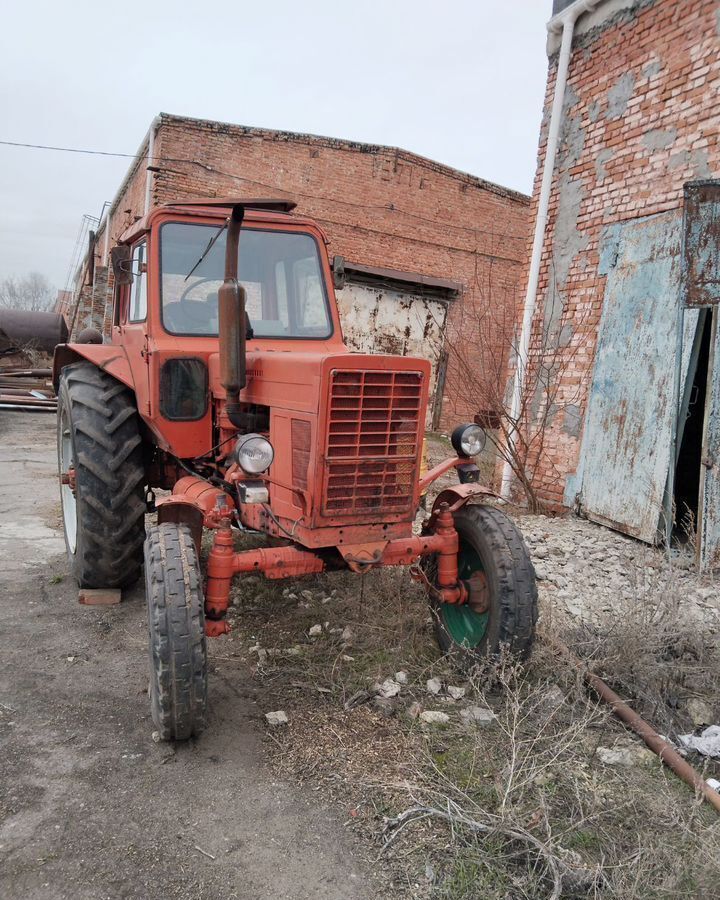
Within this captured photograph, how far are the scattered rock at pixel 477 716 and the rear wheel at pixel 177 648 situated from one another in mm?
1141

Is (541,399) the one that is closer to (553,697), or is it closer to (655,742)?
(553,697)

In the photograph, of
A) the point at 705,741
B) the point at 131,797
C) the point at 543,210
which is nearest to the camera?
Answer: the point at 131,797

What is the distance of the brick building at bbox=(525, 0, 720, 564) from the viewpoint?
5.26 m

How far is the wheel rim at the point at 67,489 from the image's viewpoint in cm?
481

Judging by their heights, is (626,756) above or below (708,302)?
below

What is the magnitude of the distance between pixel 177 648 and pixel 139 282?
248 centimetres

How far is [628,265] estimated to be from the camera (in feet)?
19.5

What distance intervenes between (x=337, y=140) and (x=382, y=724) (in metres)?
13.3

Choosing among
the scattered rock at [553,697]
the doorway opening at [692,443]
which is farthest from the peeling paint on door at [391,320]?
the scattered rock at [553,697]

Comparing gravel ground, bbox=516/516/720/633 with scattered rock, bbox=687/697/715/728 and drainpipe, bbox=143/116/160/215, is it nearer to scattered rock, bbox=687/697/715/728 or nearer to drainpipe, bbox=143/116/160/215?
scattered rock, bbox=687/697/715/728

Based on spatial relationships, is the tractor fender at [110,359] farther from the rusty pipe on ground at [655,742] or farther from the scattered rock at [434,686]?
the rusty pipe on ground at [655,742]

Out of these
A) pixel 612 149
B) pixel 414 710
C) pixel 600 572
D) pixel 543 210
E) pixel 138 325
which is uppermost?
pixel 612 149

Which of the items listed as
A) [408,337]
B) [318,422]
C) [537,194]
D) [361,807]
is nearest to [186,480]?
[318,422]

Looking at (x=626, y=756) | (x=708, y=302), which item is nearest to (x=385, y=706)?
(x=626, y=756)
